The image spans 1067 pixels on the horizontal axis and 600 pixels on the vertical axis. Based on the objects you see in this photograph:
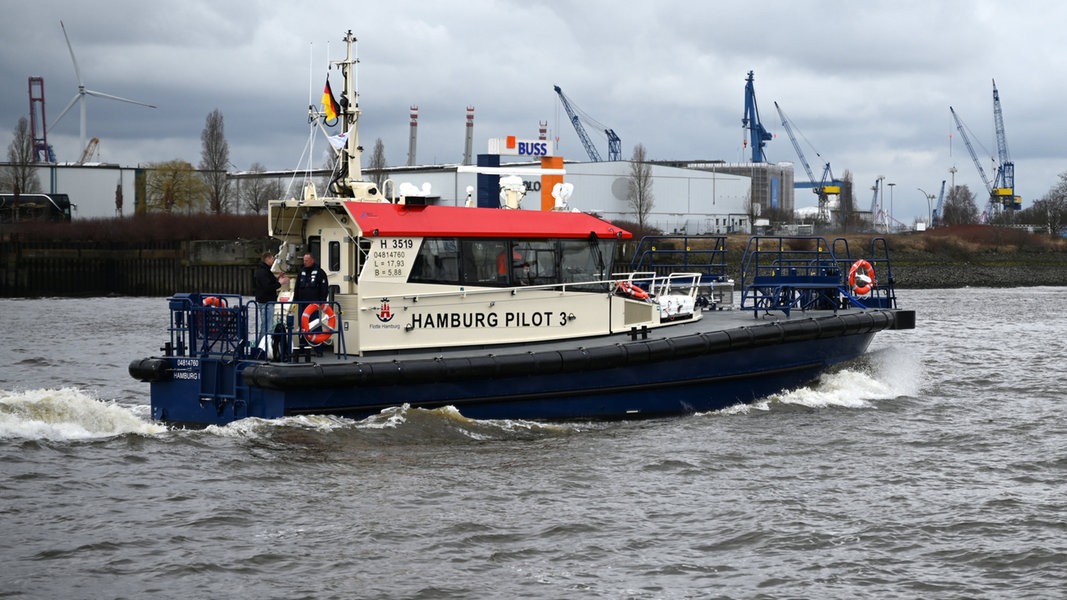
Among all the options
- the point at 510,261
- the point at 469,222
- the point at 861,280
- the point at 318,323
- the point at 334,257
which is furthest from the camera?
the point at 861,280

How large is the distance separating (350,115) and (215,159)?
2396 inches

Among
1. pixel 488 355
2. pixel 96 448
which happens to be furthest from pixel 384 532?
pixel 96 448

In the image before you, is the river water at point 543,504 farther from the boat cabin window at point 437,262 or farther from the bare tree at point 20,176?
the bare tree at point 20,176

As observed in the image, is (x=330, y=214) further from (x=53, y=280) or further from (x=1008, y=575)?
(x=53, y=280)

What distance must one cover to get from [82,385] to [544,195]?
7.90m

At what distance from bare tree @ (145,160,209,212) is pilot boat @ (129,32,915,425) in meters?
56.7

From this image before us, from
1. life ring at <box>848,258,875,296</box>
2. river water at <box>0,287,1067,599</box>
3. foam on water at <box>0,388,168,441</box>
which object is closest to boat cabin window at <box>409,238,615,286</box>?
river water at <box>0,287,1067,599</box>

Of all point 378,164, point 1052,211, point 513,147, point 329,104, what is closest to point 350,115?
point 329,104

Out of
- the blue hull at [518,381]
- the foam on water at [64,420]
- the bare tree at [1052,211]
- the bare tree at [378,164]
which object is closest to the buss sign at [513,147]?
the blue hull at [518,381]

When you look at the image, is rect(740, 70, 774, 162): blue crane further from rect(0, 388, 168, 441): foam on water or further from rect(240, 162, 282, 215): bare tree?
rect(0, 388, 168, 441): foam on water

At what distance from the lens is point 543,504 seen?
10367 millimetres

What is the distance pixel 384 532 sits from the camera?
31.2 feet

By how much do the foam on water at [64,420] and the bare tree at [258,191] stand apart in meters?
52.4

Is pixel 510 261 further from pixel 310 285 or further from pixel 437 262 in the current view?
pixel 310 285
